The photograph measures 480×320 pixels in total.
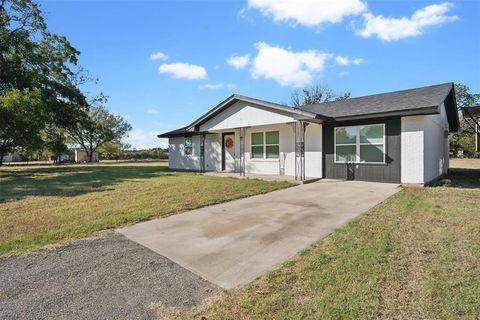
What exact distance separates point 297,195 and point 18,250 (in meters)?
6.70

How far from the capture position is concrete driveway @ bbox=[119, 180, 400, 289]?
362 centimetres

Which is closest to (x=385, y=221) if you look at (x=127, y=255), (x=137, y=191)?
(x=127, y=255)

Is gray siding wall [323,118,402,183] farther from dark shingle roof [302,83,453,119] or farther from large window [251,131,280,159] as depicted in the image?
large window [251,131,280,159]

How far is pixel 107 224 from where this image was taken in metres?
5.46

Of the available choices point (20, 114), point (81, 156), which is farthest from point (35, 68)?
point (81, 156)

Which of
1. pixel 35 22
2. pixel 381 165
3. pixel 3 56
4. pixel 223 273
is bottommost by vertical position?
pixel 223 273

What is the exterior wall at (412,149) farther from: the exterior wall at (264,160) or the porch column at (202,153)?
the porch column at (202,153)

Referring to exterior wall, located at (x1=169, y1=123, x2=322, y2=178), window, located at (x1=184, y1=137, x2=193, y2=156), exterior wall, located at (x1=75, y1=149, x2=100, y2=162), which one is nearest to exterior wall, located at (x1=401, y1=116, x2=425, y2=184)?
exterior wall, located at (x1=169, y1=123, x2=322, y2=178)

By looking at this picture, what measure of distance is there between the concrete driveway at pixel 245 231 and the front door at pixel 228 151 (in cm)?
855

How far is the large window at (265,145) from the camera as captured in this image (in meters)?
14.3

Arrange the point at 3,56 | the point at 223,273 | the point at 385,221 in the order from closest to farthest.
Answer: the point at 223,273 → the point at 385,221 → the point at 3,56

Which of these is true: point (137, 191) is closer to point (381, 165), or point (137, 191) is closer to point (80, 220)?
point (80, 220)

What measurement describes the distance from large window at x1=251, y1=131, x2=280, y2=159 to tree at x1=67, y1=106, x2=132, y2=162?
1335 inches

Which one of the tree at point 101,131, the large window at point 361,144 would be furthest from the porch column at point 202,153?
the tree at point 101,131
